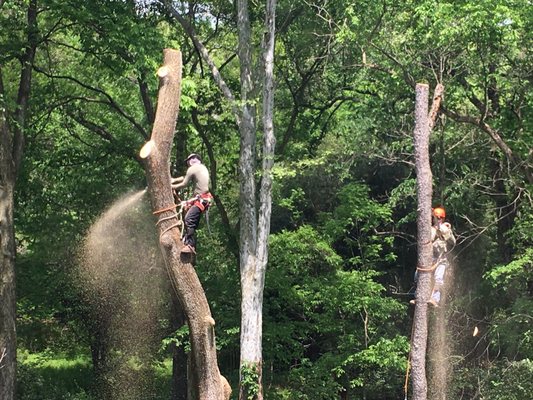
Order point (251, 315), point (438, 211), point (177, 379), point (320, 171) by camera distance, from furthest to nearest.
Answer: point (320, 171) → point (177, 379) → point (251, 315) → point (438, 211)

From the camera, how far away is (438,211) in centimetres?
964

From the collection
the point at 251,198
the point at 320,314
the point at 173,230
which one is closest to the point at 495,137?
the point at 251,198

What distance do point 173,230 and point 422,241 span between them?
11.3 ft

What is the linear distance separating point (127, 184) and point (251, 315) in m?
5.73

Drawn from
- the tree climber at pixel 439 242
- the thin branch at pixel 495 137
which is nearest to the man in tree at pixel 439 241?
the tree climber at pixel 439 242

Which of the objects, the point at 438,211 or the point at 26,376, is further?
the point at 26,376

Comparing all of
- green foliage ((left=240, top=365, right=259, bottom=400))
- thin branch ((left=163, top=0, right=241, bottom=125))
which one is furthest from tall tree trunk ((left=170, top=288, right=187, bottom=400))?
thin branch ((left=163, top=0, right=241, bottom=125))

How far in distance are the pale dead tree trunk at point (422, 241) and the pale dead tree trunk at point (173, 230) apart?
297cm

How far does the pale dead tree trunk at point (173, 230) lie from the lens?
7.20m

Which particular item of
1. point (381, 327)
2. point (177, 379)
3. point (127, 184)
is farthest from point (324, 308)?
point (127, 184)

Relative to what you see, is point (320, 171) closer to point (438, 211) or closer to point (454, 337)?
point (454, 337)

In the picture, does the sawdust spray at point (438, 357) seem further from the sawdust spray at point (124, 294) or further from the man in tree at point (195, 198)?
the man in tree at point (195, 198)

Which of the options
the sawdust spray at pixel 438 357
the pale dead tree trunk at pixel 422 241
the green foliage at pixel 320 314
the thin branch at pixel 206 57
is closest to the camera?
the pale dead tree trunk at pixel 422 241

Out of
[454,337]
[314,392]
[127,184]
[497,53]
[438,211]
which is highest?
[497,53]
